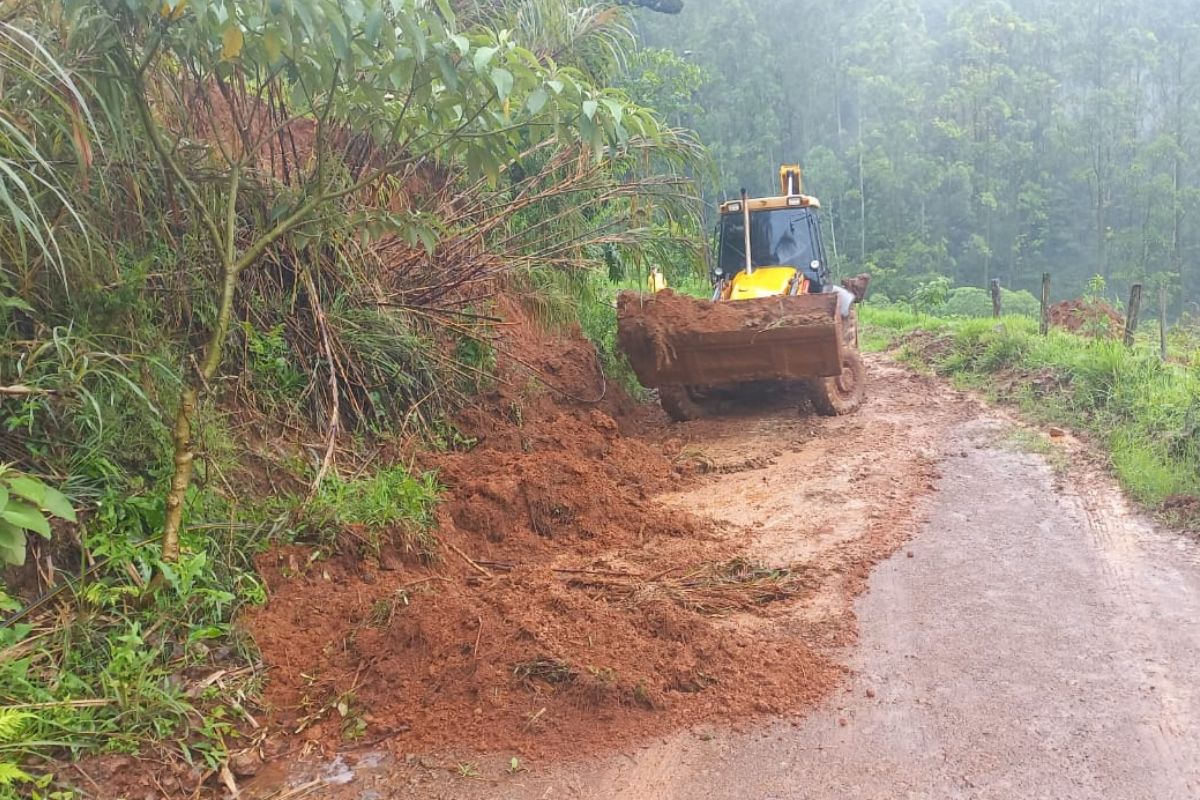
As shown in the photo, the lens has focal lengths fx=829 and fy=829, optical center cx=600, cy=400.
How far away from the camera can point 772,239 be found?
986cm

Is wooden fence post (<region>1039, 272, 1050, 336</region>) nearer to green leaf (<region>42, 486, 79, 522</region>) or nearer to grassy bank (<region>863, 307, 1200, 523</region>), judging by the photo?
grassy bank (<region>863, 307, 1200, 523</region>)

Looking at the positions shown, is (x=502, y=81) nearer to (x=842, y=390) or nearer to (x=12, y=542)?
(x=12, y=542)

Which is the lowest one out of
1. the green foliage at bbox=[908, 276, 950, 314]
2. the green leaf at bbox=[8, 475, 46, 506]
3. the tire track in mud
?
the green foliage at bbox=[908, 276, 950, 314]

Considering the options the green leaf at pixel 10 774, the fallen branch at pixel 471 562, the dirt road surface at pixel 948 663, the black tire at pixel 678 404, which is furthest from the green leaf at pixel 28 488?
the black tire at pixel 678 404

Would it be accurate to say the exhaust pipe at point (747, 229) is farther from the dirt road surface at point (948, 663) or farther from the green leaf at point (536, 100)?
the green leaf at point (536, 100)

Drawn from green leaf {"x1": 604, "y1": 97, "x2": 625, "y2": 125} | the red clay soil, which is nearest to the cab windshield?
the red clay soil

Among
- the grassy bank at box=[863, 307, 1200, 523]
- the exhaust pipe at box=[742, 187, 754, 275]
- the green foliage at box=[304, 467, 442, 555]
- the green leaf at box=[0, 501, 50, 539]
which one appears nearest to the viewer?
the green leaf at box=[0, 501, 50, 539]

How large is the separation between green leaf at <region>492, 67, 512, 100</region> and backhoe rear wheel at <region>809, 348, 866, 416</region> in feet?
19.2

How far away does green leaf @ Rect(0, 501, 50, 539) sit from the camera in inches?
88.4

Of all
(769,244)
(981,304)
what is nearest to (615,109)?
(769,244)

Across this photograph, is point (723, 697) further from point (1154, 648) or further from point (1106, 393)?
point (1106, 393)

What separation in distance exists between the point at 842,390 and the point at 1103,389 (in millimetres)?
2475

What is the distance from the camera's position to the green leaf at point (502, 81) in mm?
2719

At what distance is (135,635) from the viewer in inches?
123
